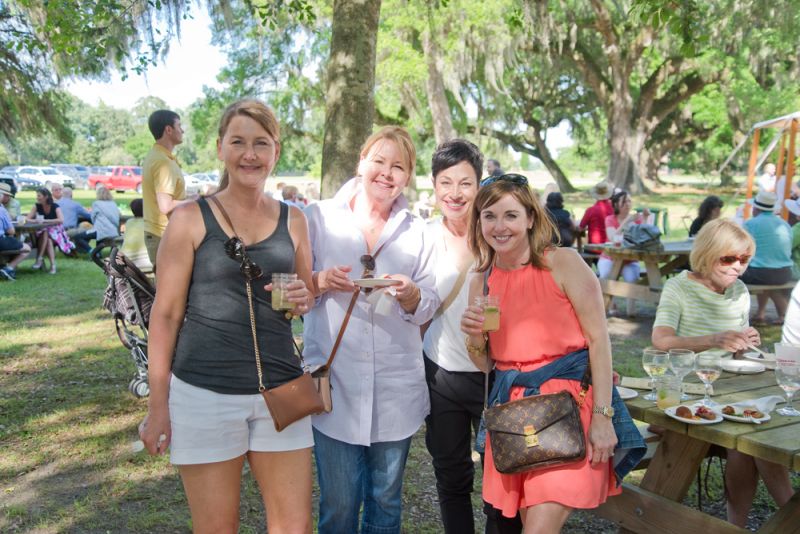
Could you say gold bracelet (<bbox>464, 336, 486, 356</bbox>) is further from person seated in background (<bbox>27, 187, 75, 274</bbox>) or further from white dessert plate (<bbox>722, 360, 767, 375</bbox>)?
person seated in background (<bbox>27, 187, 75, 274</bbox>)

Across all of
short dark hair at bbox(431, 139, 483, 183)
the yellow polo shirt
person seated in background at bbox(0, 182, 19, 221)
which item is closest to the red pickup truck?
person seated in background at bbox(0, 182, 19, 221)

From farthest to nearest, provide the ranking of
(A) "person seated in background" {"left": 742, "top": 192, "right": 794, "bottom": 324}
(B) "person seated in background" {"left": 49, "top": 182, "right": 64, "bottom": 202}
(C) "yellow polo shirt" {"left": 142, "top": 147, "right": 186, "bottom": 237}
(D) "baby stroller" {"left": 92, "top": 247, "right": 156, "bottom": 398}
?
(B) "person seated in background" {"left": 49, "top": 182, "right": 64, "bottom": 202} → (A) "person seated in background" {"left": 742, "top": 192, "right": 794, "bottom": 324} → (C) "yellow polo shirt" {"left": 142, "top": 147, "right": 186, "bottom": 237} → (D) "baby stroller" {"left": 92, "top": 247, "right": 156, "bottom": 398}

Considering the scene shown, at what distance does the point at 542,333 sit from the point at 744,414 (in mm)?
949

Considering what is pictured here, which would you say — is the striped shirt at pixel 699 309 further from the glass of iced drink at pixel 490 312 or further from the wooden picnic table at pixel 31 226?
the wooden picnic table at pixel 31 226

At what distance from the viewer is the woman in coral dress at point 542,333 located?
7.52ft

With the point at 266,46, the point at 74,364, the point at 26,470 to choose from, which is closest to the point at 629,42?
the point at 266,46

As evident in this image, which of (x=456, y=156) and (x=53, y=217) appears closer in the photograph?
(x=456, y=156)

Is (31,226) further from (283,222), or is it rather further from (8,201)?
(283,222)

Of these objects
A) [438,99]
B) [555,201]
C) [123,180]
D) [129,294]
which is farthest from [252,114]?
[123,180]

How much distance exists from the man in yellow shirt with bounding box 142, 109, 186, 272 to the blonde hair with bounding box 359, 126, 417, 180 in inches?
126

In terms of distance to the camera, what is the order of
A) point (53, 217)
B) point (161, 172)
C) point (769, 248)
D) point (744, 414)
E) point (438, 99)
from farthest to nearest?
1. point (438, 99)
2. point (53, 217)
3. point (769, 248)
4. point (161, 172)
5. point (744, 414)

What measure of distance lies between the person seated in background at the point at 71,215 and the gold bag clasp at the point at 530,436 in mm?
14364

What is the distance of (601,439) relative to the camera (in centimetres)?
231

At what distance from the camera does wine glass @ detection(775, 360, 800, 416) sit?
8.83 ft
